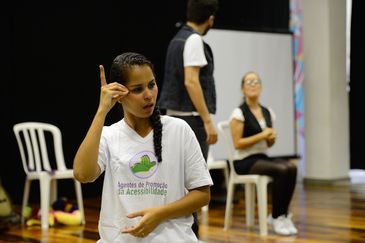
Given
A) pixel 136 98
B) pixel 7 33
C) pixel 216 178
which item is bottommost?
pixel 216 178

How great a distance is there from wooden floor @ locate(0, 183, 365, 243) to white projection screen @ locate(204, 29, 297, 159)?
916 mm

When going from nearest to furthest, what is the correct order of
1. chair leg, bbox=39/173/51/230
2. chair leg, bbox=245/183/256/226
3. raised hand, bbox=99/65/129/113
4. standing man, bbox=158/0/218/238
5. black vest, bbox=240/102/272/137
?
1. raised hand, bbox=99/65/129/113
2. standing man, bbox=158/0/218/238
3. black vest, bbox=240/102/272/137
4. chair leg, bbox=245/183/256/226
5. chair leg, bbox=39/173/51/230

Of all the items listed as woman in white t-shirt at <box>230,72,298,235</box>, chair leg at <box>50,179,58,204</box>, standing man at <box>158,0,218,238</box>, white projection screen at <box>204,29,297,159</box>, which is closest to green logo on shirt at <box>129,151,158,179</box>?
standing man at <box>158,0,218,238</box>

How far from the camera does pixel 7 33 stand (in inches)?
238

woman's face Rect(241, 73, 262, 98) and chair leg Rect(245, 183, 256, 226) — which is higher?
woman's face Rect(241, 73, 262, 98)

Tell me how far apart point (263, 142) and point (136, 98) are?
9.38 feet

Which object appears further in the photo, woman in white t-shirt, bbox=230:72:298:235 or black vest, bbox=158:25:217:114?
woman in white t-shirt, bbox=230:72:298:235

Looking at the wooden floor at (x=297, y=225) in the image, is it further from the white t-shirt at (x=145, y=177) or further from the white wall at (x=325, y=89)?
the white t-shirt at (x=145, y=177)

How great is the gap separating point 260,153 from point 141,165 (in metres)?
2.83

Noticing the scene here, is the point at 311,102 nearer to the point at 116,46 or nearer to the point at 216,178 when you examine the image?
the point at 216,178

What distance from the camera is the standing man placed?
338cm

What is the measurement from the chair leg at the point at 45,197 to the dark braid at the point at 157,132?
3.28 meters

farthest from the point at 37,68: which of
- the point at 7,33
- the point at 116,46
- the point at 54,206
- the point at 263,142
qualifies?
the point at 263,142

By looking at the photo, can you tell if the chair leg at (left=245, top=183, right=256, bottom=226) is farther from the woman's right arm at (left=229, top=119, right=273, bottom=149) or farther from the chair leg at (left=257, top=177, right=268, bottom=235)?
the woman's right arm at (left=229, top=119, right=273, bottom=149)
